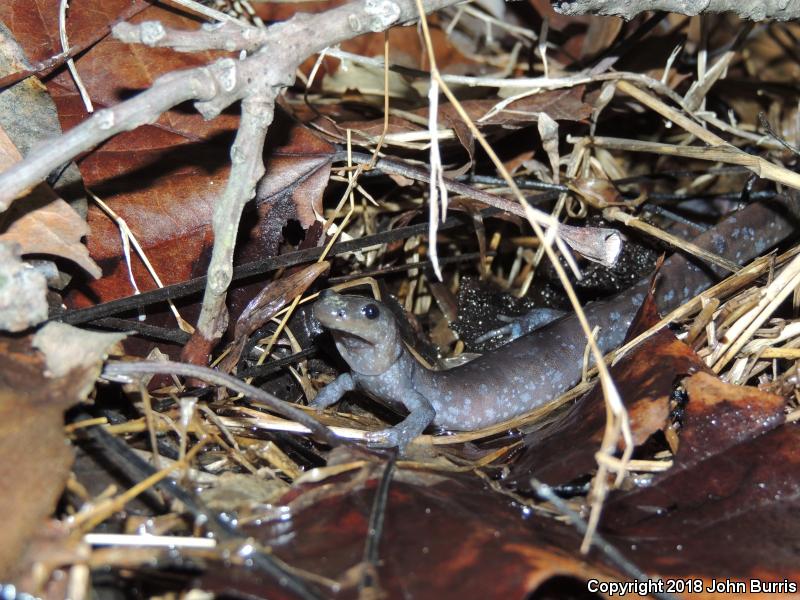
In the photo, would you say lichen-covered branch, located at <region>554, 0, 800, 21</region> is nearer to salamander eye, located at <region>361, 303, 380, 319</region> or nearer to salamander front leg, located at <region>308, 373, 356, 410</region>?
salamander eye, located at <region>361, 303, 380, 319</region>

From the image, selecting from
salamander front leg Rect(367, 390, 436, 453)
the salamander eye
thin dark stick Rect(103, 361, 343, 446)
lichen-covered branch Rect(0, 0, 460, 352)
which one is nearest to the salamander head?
the salamander eye

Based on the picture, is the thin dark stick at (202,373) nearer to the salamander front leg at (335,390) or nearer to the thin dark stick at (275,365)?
the thin dark stick at (275,365)

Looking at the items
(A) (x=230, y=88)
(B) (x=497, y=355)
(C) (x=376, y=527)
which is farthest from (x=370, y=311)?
(C) (x=376, y=527)

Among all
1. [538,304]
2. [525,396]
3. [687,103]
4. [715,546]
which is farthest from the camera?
[538,304]

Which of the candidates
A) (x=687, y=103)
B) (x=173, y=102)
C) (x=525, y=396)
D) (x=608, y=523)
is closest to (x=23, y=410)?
(x=173, y=102)

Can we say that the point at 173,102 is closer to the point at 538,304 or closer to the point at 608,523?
the point at 608,523

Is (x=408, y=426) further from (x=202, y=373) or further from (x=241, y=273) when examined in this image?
(x=202, y=373)
